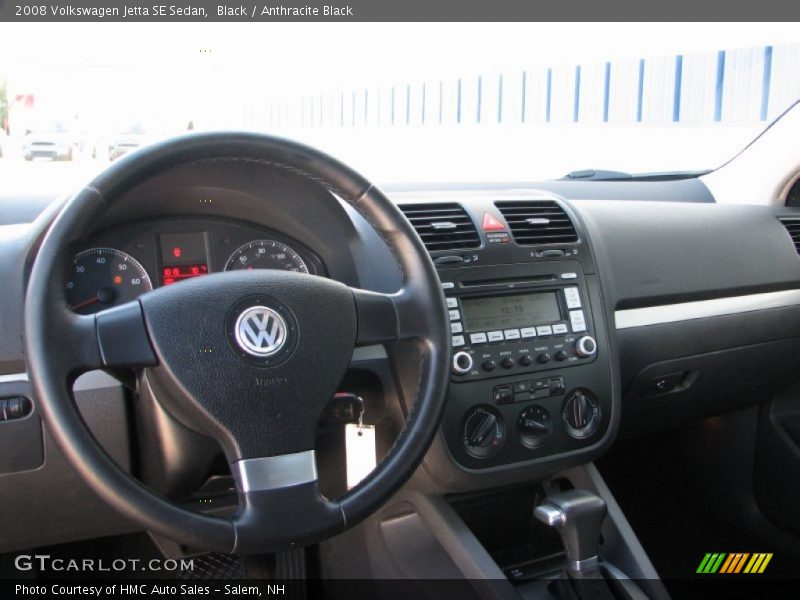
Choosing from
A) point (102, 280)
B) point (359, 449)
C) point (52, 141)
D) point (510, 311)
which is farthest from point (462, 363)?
point (52, 141)

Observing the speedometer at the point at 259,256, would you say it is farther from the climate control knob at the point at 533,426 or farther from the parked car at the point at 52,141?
the climate control knob at the point at 533,426

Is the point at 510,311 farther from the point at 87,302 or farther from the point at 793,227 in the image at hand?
the point at 793,227

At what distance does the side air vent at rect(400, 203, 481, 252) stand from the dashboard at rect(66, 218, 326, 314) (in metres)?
0.24

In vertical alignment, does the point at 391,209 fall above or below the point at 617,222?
above

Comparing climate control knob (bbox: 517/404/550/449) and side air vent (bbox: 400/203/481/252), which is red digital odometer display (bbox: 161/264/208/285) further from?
climate control knob (bbox: 517/404/550/449)

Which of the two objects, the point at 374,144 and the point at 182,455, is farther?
the point at 374,144

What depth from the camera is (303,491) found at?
4.14ft

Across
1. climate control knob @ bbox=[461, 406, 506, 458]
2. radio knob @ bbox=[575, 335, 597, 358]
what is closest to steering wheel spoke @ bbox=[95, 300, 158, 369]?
climate control knob @ bbox=[461, 406, 506, 458]

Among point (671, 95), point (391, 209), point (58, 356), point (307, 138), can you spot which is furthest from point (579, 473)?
point (671, 95)

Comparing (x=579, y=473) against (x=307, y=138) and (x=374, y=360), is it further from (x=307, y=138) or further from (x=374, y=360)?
(x=307, y=138)

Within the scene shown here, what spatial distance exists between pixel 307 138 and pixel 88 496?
0.81 metres

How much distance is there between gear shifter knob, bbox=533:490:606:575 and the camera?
5.75 feet

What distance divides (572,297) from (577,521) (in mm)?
478

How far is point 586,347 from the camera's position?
1.89 m
